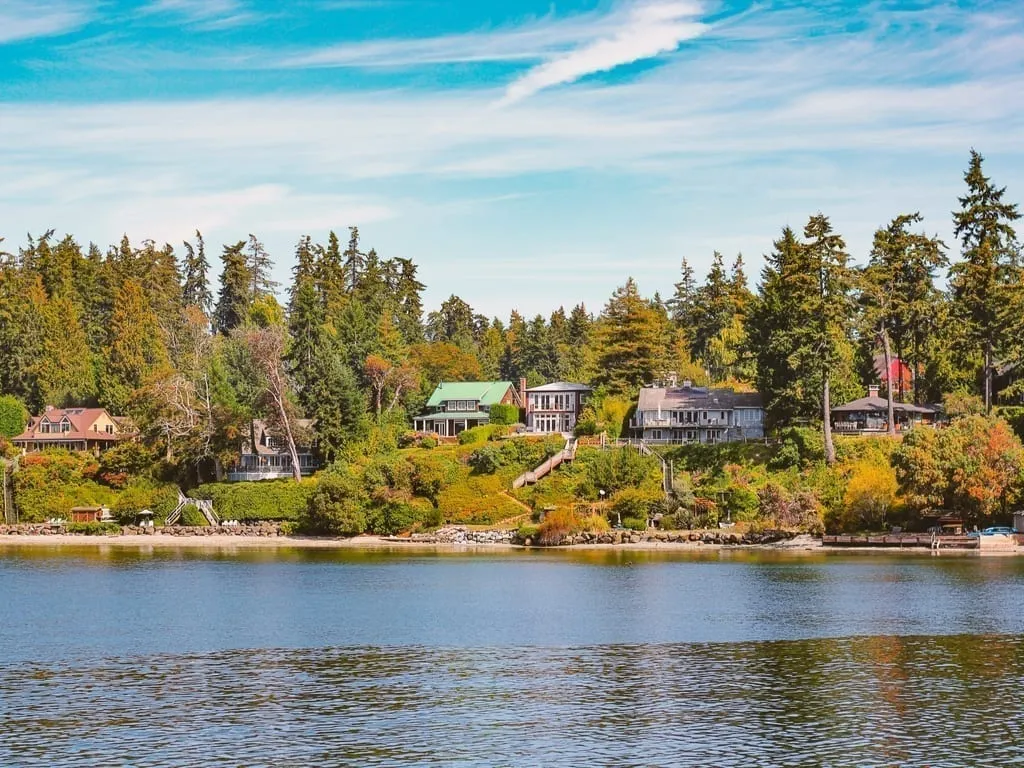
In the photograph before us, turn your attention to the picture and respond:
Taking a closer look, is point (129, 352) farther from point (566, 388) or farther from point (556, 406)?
point (566, 388)

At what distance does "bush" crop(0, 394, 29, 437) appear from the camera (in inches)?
4739

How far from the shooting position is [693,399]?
361ft

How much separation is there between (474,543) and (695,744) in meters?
61.0

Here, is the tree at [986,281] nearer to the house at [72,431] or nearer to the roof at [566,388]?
the roof at [566,388]

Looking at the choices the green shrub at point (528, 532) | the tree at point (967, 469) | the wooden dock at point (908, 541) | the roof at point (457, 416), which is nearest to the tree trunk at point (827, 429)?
the wooden dock at point (908, 541)

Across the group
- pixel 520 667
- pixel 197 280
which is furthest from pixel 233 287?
pixel 520 667

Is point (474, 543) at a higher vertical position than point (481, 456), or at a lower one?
lower

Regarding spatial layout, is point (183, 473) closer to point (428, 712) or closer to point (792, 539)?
point (792, 539)

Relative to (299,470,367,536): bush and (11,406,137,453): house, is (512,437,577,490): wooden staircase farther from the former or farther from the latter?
(11,406,137,453): house

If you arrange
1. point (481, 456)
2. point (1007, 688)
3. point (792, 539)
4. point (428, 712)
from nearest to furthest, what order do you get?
1. point (428, 712)
2. point (1007, 688)
3. point (792, 539)
4. point (481, 456)

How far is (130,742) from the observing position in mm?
32781

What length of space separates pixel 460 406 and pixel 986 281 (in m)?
50.1

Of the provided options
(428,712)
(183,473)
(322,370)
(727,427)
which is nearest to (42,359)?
(183,473)

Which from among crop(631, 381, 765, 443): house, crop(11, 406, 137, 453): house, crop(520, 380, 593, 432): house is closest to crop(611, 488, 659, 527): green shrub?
crop(631, 381, 765, 443): house
